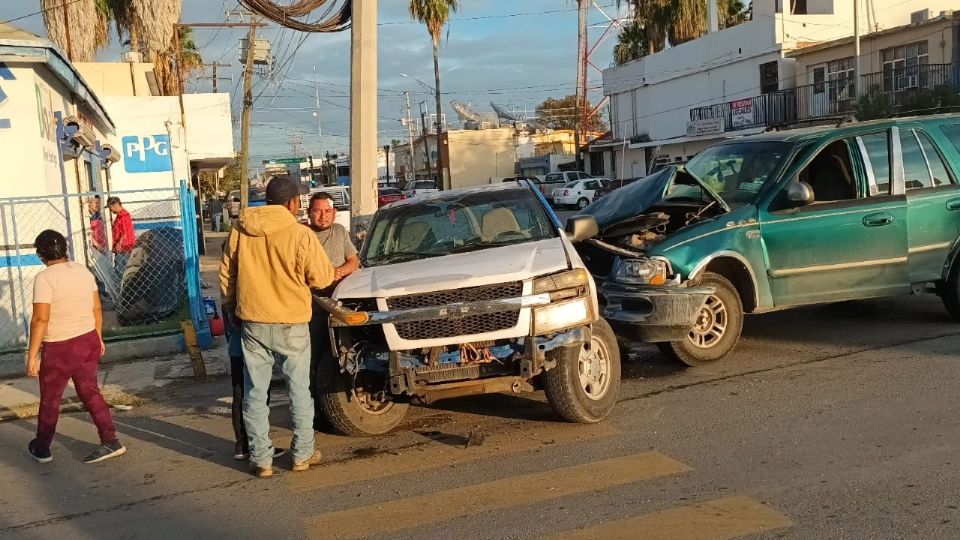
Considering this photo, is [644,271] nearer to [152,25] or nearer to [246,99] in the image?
[152,25]

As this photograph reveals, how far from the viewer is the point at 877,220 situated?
8.26 meters

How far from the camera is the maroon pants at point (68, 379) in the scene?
19.9 feet

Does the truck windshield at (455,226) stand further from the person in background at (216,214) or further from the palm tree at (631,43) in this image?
the palm tree at (631,43)

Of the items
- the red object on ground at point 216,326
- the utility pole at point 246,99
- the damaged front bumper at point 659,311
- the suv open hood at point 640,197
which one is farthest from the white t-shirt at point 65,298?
the utility pole at point 246,99

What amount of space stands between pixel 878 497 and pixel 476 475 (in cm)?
227

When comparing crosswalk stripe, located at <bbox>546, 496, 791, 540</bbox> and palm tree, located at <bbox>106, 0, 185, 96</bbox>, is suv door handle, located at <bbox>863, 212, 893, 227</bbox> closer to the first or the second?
crosswalk stripe, located at <bbox>546, 496, 791, 540</bbox>

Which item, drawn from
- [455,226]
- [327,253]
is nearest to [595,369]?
[455,226]

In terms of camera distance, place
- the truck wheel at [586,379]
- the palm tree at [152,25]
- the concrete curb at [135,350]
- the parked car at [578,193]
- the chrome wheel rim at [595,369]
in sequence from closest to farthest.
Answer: the truck wheel at [586,379] < the chrome wheel rim at [595,369] < the concrete curb at [135,350] < the palm tree at [152,25] < the parked car at [578,193]

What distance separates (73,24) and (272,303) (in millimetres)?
23647

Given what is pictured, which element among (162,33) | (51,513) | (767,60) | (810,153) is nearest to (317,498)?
(51,513)

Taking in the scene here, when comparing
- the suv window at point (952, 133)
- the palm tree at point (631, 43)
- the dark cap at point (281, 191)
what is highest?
the palm tree at point (631, 43)

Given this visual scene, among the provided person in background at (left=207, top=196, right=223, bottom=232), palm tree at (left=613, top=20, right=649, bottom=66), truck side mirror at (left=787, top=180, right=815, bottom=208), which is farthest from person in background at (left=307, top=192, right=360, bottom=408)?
palm tree at (left=613, top=20, right=649, bottom=66)

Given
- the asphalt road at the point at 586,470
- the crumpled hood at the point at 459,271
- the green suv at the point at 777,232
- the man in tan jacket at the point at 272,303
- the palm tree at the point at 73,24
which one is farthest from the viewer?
the palm tree at the point at 73,24

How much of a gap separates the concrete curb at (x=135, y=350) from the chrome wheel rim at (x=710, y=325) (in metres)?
5.87
